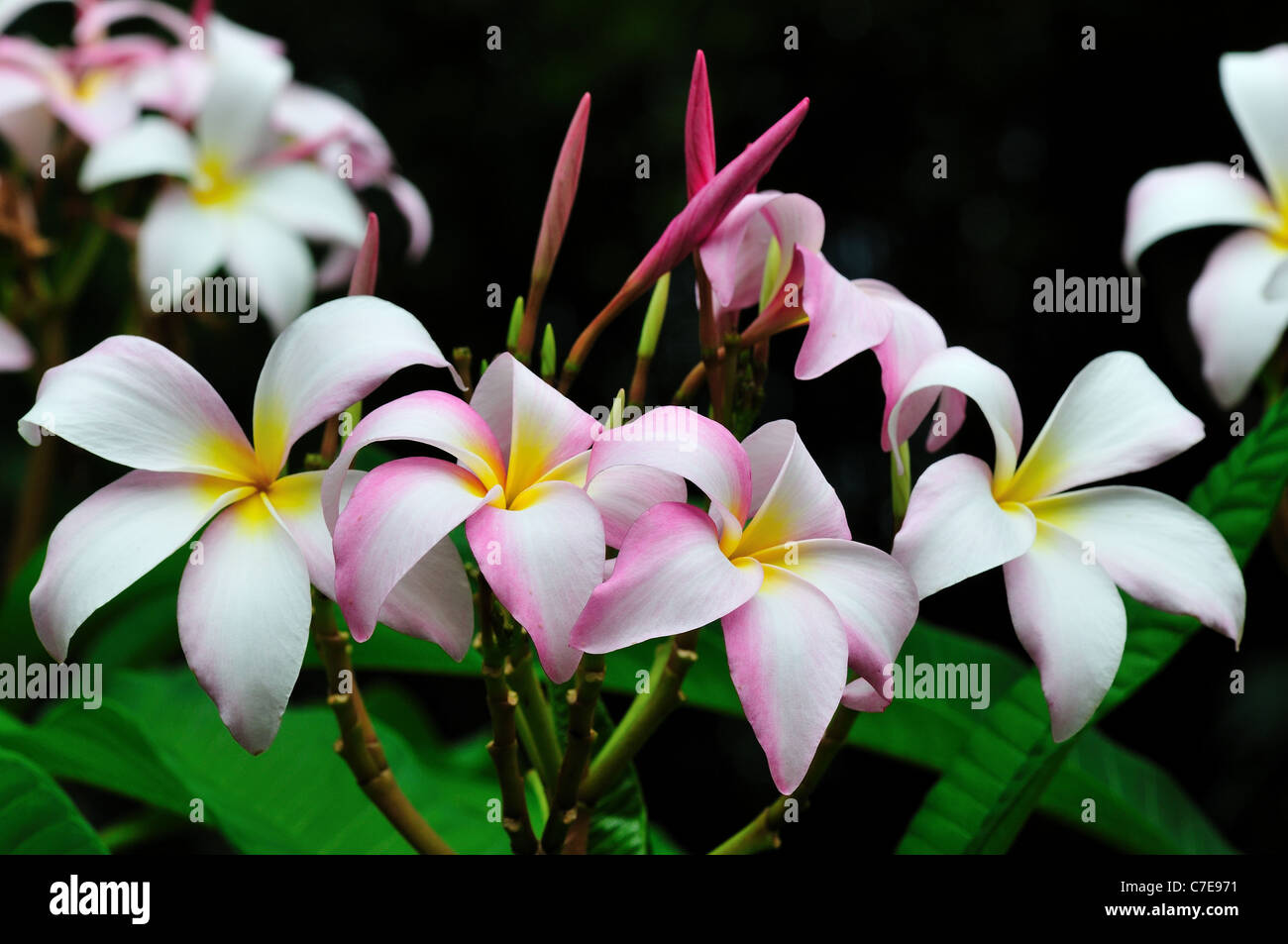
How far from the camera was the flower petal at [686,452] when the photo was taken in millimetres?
315

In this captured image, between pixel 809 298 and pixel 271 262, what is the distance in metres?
0.57

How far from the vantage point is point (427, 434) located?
324 millimetres

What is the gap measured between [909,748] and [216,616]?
14.4 inches

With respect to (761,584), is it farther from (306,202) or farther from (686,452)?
(306,202)

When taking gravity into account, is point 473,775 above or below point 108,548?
below


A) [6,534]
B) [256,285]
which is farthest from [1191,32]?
[6,534]

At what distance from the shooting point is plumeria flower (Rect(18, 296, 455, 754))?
0.32 m

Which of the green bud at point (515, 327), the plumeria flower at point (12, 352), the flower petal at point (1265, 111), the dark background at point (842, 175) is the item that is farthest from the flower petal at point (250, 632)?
the dark background at point (842, 175)

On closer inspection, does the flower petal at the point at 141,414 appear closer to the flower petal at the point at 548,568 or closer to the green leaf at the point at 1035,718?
the flower petal at the point at 548,568

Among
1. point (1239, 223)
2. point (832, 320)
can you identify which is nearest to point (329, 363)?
point (832, 320)

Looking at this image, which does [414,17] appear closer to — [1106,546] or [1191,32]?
[1191,32]

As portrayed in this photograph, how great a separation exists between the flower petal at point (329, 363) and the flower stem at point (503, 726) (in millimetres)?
68

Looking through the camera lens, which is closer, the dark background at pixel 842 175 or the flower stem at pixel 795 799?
the flower stem at pixel 795 799
